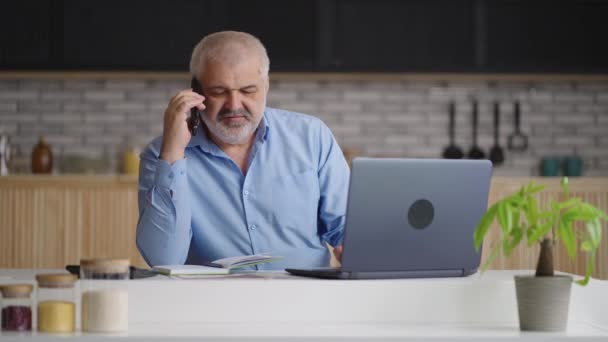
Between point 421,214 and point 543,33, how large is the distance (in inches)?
146

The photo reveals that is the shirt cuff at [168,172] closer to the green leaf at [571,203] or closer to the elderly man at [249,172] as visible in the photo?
the elderly man at [249,172]

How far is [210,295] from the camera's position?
1964 mm

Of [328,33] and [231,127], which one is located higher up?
[328,33]

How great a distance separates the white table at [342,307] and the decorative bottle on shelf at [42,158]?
138 inches

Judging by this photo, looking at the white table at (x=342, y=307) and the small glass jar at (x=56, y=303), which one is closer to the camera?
the small glass jar at (x=56, y=303)

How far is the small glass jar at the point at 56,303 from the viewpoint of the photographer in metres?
1.78

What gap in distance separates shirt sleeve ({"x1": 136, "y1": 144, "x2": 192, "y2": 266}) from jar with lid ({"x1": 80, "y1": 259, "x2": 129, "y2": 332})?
2.51ft

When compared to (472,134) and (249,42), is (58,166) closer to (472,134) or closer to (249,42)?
(472,134)

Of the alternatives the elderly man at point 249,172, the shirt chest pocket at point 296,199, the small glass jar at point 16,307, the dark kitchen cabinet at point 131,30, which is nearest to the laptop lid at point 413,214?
the small glass jar at point 16,307

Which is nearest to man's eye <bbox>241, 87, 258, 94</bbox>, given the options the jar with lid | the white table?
the white table

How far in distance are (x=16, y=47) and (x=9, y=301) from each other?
12.8 feet

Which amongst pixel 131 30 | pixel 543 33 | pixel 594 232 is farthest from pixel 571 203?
pixel 131 30

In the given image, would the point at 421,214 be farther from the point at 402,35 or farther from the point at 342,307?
the point at 402,35

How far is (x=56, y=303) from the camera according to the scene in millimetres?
1792
